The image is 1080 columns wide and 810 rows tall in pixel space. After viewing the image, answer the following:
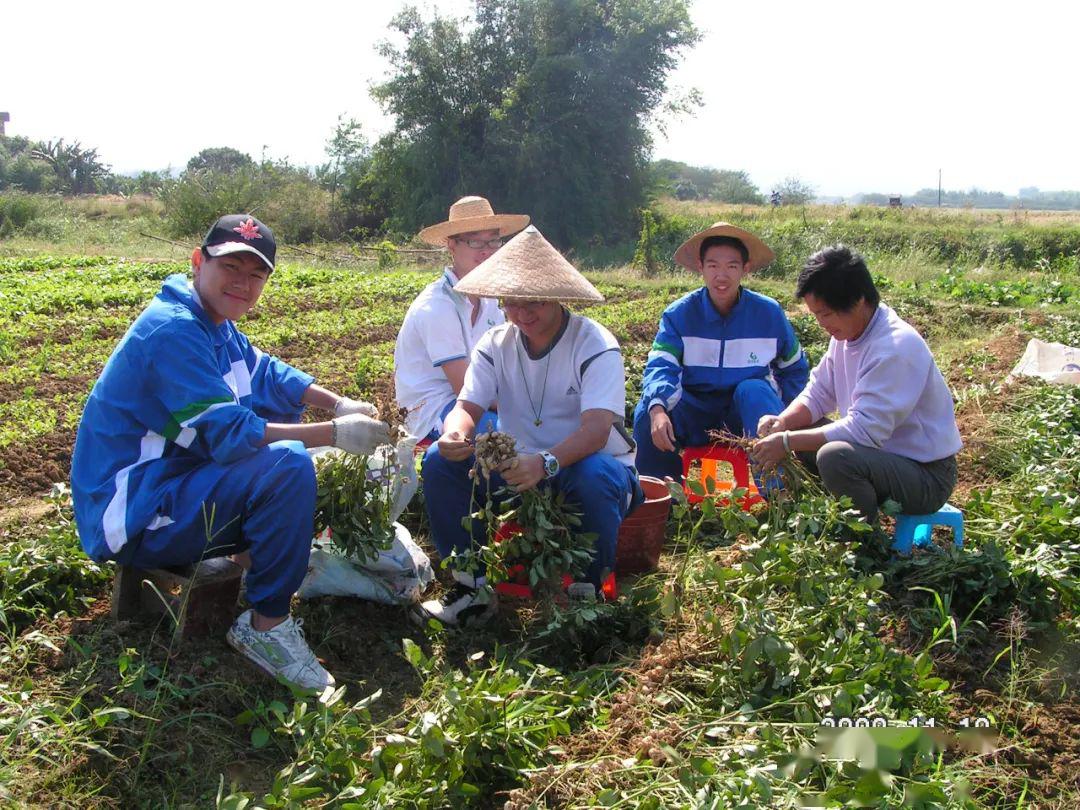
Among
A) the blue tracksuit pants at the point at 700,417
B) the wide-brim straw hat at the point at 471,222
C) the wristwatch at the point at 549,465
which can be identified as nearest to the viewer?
the wristwatch at the point at 549,465

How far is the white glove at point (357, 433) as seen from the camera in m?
3.00

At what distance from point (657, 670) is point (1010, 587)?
4.42 feet

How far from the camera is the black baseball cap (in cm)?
291

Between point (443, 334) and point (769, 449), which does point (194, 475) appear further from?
point (769, 449)

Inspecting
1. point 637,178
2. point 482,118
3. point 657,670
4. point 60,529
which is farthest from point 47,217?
point 657,670

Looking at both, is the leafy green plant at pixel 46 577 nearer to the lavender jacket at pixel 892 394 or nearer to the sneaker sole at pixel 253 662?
the sneaker sole at pixel 253 662

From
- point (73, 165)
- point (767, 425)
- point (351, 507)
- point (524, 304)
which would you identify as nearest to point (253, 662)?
point (351, 507)

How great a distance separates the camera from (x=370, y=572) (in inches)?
Result: 133

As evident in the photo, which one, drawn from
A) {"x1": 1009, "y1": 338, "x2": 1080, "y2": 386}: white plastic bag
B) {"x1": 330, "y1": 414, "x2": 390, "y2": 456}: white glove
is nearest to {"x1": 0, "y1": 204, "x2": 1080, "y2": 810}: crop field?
{"x1": 330, "y1": 414, "x2": 390, "y2": 456}: white glove

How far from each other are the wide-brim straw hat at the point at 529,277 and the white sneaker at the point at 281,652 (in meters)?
1.27

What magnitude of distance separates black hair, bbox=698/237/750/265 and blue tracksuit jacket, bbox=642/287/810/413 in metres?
0.17

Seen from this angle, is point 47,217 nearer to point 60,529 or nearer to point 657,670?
point 60,529

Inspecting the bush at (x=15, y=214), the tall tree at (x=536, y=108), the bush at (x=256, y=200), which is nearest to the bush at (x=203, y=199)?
the bush at (x=256, y=200)

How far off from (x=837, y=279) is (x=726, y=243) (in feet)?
3.12
